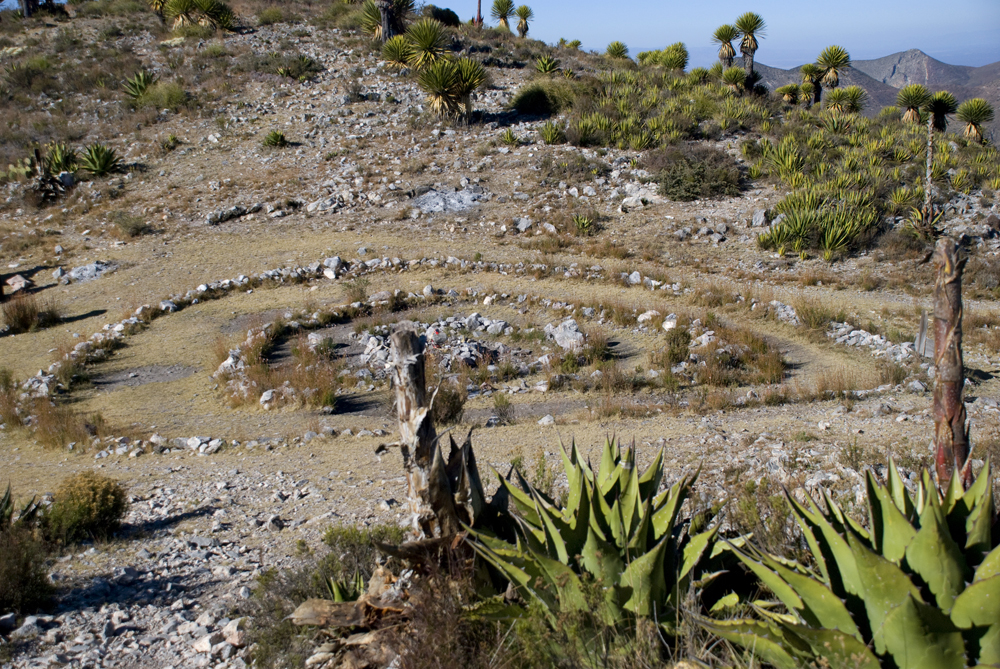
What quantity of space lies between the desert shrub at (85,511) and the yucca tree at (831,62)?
28733 mm

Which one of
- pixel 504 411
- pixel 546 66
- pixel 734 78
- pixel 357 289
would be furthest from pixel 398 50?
pixel 504 411

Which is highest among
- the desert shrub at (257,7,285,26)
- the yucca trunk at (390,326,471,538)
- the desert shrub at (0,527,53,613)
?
the desert shrub at (257,7,285,26)

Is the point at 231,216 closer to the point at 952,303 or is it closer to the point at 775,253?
the point at 775,253

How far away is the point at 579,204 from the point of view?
1586cm

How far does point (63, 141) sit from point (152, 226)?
25.3 feet

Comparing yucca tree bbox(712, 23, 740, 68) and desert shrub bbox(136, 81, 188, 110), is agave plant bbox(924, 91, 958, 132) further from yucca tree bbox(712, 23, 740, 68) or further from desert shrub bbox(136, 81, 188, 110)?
desert shrub bbox(136, 81, 188, 110)

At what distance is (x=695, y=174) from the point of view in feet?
53.4

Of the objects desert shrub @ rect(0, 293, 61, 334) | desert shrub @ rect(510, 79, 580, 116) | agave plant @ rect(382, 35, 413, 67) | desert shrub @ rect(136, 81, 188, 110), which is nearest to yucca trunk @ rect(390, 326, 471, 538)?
desert shrub @ rect(0, 293, 61, 334)

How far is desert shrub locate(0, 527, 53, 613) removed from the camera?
3793 millimetres

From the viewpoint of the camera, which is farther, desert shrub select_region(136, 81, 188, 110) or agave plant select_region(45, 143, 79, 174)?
desert shrub select_region(136, 81, 188, 110)

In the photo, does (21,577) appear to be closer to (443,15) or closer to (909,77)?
(443,15)

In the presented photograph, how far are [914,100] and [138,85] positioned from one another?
27.0 metres

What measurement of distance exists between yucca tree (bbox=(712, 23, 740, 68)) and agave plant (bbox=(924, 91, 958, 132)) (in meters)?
7.39

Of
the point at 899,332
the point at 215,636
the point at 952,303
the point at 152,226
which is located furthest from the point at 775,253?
the point at 152,226
